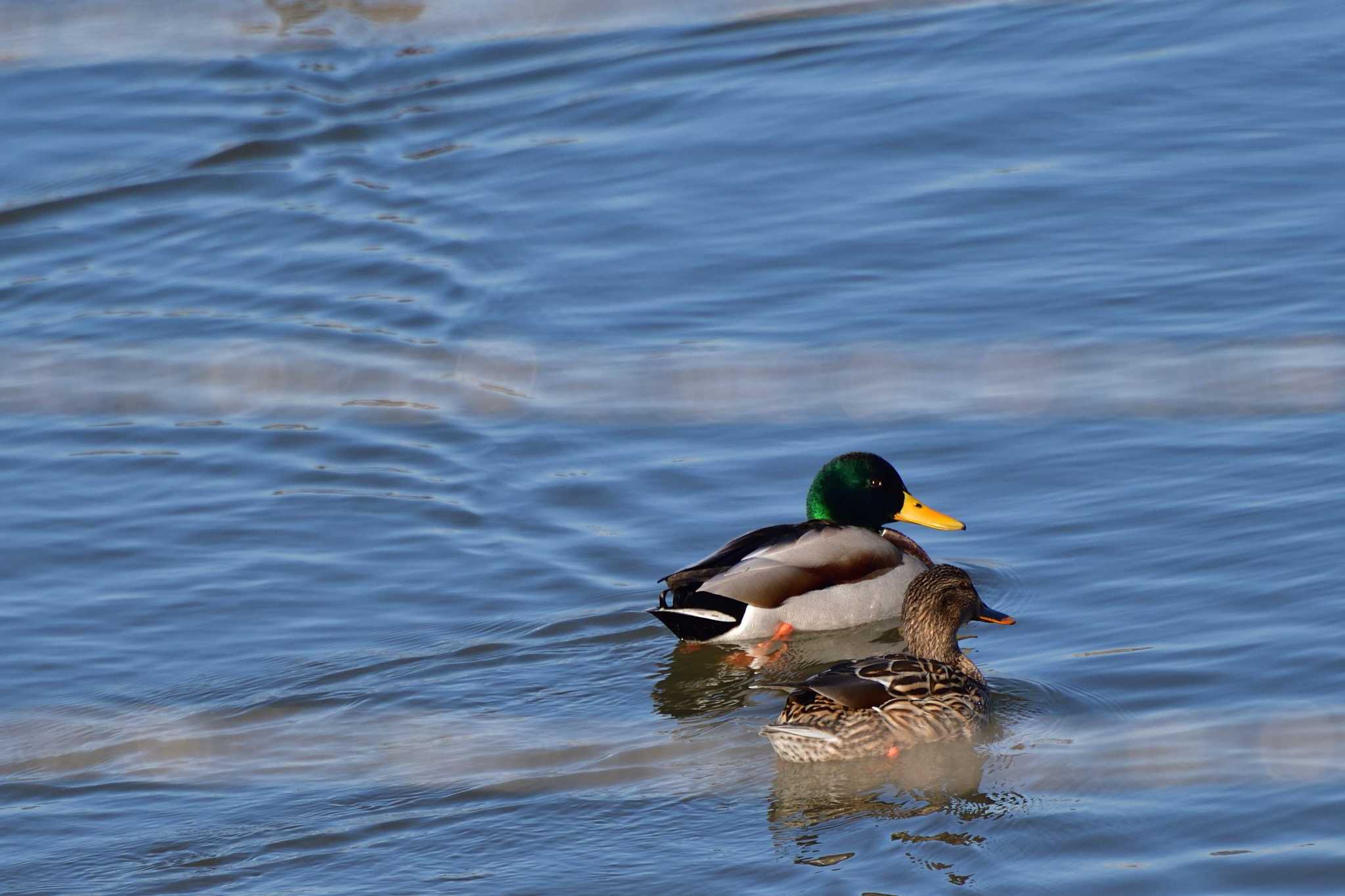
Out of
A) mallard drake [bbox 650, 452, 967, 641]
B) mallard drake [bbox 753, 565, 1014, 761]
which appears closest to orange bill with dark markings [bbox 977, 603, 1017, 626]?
mallard drake [bbox 753, 565, 1014, 761]

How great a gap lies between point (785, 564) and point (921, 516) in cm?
72

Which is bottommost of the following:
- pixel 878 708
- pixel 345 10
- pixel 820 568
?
pixel 878 708

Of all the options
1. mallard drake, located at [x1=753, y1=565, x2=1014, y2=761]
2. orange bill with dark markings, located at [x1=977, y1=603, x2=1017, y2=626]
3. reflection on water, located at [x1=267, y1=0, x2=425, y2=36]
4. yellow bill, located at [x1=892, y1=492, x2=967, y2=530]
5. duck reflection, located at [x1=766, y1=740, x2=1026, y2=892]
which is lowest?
duck reflection, located at [x1=766, y1=740, x2=1026, y2=892]

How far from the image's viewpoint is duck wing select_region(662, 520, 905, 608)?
313 inches

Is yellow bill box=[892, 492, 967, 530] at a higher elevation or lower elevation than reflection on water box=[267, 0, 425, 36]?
lower

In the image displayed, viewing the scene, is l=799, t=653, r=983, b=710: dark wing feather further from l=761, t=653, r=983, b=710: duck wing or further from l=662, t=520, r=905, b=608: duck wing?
l=662, t=520, r=905, b=608: duck wing

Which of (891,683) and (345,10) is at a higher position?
(345,10)

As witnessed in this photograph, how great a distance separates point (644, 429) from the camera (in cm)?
989

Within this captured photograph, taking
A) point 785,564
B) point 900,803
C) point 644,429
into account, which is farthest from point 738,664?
point 644,429

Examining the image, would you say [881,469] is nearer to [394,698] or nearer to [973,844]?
[394,698]

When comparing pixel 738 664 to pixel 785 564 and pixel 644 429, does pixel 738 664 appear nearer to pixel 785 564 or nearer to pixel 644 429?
pixel 785 564

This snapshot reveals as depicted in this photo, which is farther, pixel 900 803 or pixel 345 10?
pixel 345 10

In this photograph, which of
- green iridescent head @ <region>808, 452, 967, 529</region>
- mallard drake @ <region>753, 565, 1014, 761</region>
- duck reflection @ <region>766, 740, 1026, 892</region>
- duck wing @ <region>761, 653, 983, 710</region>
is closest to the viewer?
duck reflection @ <region>766, 740, 1026, 892</region>

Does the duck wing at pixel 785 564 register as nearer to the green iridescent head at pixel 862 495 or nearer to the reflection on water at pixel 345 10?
the green iridescent head at pixel 862 495
